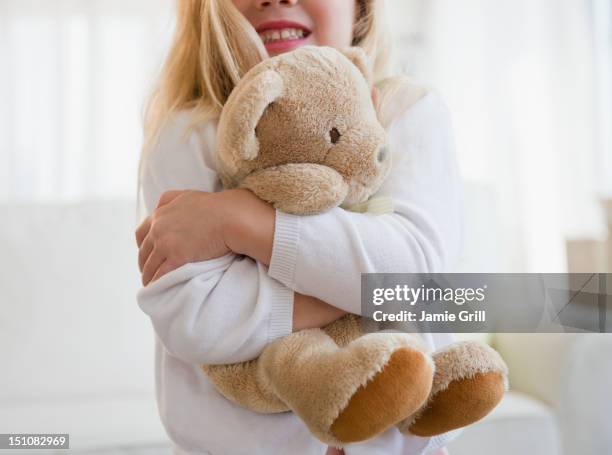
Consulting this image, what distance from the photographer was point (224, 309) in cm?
45

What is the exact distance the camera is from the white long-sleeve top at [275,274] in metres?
0.46

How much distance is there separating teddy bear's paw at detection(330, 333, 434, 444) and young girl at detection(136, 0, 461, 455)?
0.09 meters

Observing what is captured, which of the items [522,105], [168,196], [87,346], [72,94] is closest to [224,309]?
[168,196]

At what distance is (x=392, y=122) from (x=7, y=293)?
2.80 ft

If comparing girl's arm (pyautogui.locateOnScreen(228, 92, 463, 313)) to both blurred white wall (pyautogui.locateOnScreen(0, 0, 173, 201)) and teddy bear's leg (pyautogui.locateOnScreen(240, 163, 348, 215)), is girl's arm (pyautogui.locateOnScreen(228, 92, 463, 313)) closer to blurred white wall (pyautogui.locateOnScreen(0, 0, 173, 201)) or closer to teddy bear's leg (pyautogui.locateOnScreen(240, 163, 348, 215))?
teddy bear's leg (pyautogui.locateOnScreen(240, 163, 348, 215))

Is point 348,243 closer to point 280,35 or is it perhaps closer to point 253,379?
point 253,379

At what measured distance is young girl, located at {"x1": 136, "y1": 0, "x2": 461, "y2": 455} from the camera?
46 centimetres

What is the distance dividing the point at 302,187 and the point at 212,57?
0.69 ft

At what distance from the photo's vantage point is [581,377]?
78cm

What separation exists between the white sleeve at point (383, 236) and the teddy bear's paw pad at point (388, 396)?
0.31ft

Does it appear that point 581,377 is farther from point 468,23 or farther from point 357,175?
point 468,23

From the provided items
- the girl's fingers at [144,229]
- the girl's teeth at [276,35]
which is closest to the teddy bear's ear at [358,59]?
the girl's teeth at [276,35]

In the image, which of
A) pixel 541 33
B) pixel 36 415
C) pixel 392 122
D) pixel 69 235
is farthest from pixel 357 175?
pixel 541 33

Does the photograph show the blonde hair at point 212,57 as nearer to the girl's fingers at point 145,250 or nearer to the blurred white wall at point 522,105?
the girl's fingers at point 145,250
